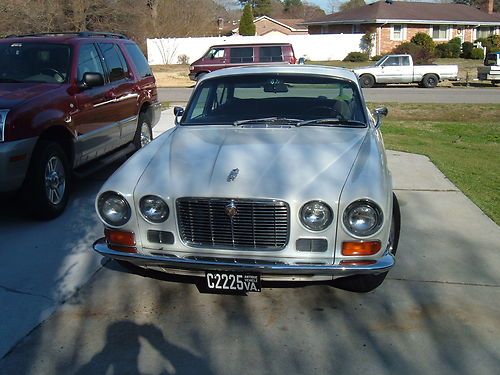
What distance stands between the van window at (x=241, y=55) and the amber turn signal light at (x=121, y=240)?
2240 centimetres

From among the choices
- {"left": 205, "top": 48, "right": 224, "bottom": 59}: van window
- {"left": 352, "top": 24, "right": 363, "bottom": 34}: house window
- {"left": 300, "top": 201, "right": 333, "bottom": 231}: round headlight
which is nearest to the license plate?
{"left": 300, "top": 201, "right": 333, "bottom": 231}: round headlight

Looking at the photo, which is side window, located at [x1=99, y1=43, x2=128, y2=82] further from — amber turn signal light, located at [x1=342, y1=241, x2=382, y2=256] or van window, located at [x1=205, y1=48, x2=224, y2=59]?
van window, located at [x1=205, y1=48, x2=224, y2=59]

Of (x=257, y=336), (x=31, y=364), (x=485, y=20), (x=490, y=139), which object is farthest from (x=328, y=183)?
(x=485, y=20)

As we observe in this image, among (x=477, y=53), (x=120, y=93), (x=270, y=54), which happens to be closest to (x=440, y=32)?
(x=477, y=53)

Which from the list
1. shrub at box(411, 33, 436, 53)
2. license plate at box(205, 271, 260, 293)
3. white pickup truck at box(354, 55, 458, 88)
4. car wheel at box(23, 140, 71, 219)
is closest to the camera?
license plate at box(205, 271, 260, 293)

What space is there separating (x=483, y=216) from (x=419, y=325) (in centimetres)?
277

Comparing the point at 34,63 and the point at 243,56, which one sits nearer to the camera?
the point at 34,63

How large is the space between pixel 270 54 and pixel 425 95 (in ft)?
23.2

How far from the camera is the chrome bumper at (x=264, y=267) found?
3562 mm

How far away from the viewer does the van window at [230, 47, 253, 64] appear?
25455mm

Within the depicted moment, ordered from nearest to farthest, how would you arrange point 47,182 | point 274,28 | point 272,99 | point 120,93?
point 272,99 < point 47,182 < point 120,93 < point 274,28

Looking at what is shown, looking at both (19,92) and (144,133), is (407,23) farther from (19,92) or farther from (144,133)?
(19,92)

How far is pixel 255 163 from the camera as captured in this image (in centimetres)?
399

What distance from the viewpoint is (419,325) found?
375cm
